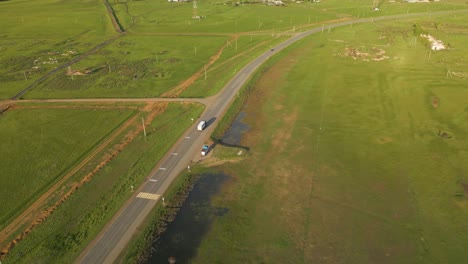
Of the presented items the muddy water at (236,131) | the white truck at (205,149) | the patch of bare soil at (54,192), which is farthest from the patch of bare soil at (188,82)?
the white truck at (205,149)

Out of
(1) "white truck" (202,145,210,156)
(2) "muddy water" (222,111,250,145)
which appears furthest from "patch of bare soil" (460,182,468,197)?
(1) "white truck" (202,145,210,156)

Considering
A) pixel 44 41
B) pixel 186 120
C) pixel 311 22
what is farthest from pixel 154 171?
pixel 311 22

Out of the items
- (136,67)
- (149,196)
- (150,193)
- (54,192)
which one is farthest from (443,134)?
(136,67)

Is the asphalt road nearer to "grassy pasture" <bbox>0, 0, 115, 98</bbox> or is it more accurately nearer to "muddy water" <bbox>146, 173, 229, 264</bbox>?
"muddy water" <bbox>146, 173, 229, 264</bbox>

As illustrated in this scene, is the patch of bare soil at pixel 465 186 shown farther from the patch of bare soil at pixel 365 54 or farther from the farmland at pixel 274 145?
the patch of bare soil at pixel 365 54

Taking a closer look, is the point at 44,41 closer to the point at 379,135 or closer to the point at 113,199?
the point at 113,199

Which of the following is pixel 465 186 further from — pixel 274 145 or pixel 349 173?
pixel 274 145
